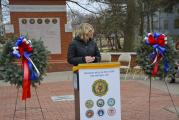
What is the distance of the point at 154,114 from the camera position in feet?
27.6

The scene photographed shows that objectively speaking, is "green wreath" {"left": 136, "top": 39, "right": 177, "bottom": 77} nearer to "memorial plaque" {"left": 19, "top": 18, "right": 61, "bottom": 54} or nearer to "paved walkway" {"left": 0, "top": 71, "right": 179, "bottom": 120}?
"paved walkway" {"left": 0, "top": 71, "right": 179, "bottom": 120}

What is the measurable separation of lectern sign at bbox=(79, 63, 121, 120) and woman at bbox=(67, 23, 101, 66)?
29 centimetres

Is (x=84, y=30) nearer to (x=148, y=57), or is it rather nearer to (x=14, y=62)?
(x=14, y=62)

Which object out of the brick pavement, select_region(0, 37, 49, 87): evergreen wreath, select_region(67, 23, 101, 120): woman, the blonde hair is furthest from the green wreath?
select_region(0, 37, 49, 87): evergreen wreath

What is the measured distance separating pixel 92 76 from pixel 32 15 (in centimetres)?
1232

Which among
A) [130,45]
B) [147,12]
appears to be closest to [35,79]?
→ [130,45]

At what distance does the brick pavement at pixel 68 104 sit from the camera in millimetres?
8359

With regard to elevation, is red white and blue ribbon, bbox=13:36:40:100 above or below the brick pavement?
above

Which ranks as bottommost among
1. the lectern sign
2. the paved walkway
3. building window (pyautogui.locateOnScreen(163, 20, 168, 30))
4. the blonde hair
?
the paved walkway

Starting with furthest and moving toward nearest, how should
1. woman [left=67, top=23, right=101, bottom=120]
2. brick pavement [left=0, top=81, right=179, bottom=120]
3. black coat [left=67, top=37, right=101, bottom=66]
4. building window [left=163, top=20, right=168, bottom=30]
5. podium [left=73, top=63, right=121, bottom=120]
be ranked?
building window [left=163, top=20, right=168, bottom=30] < brick pavement [left=0, top=81, right=179, bottom=120] < black coat [left=67, top=37, right=101, bottom=66] < woman [left=67, top=23, right=101, bottom=120] < podium [left=73, top=63, right=121, bottom=120]

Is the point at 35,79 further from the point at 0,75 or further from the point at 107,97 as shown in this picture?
the point at 107,97

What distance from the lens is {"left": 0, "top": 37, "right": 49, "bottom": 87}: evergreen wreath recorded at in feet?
23.2

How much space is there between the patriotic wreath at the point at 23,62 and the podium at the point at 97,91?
3.11 feet

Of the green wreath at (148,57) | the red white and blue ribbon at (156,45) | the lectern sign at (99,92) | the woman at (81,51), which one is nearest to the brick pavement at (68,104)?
the green wreath at (148,57)
